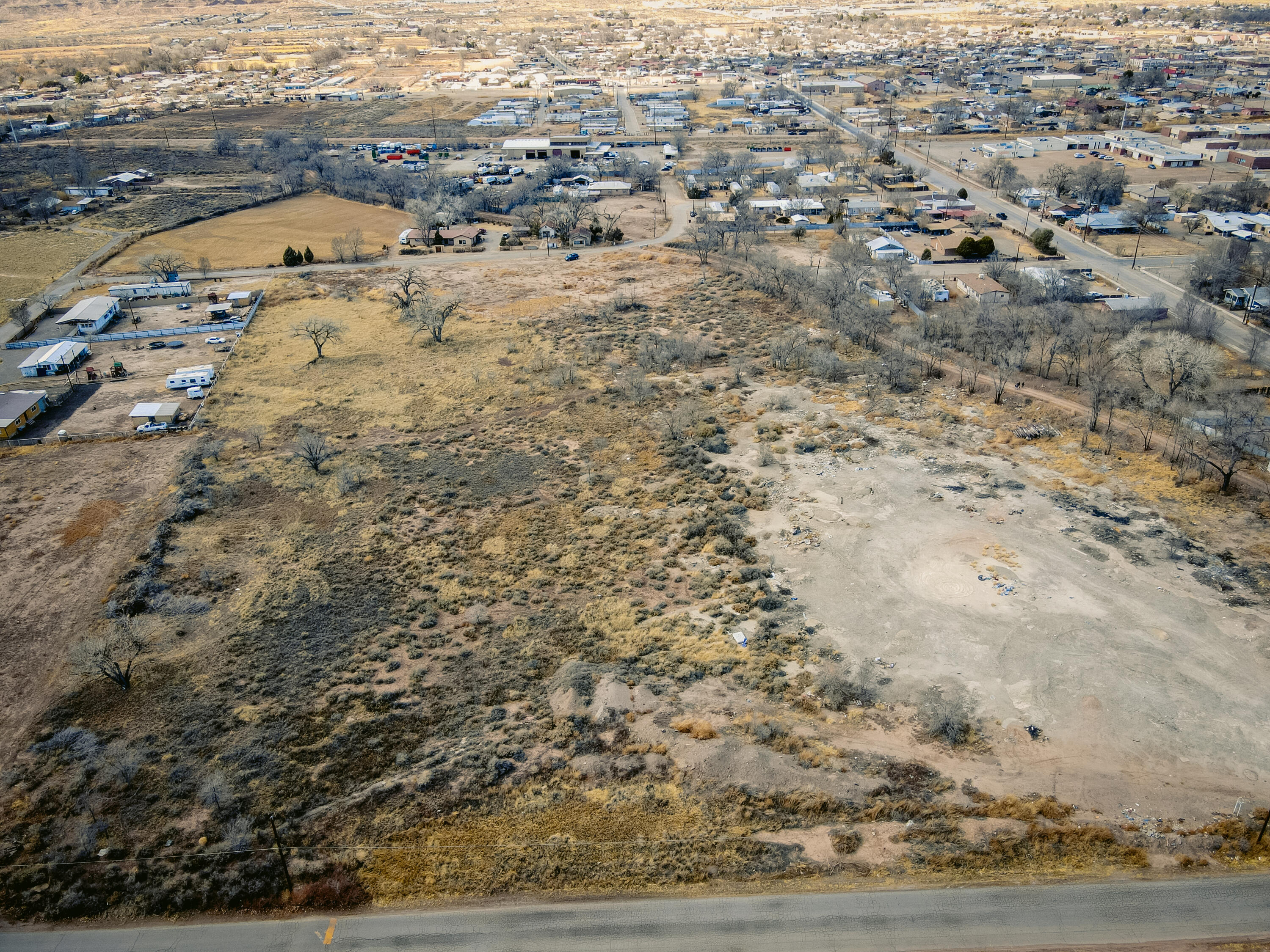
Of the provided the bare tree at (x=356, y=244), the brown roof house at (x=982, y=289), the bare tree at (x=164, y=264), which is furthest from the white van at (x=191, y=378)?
the brown roof house at (x=982, y=289)

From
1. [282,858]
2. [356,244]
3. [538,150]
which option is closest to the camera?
[282,858]

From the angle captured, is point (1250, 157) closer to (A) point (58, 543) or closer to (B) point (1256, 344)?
(B) point (1256, 344)

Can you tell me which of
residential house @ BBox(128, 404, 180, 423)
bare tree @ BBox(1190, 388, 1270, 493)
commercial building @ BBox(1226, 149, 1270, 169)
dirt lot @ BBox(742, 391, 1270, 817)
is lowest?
dirt lot @ BBox(742, 391, 1270, 817)

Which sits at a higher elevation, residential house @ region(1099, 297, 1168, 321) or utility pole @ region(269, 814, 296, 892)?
residential house @ region(1099, 297, 1168, 321)

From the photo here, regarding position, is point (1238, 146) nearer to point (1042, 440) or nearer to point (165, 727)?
point (1042, 440)

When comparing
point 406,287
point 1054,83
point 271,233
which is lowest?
point 271,233

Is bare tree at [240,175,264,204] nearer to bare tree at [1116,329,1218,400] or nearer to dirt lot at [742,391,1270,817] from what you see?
dirt lot at [742,391,1270,817]

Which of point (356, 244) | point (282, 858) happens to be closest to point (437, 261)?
point (356, 244)

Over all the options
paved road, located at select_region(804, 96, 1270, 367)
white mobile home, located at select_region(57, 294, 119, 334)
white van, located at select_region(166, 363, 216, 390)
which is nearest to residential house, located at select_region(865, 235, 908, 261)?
paved road, located at select_region(804, 96, 1270, 367)
